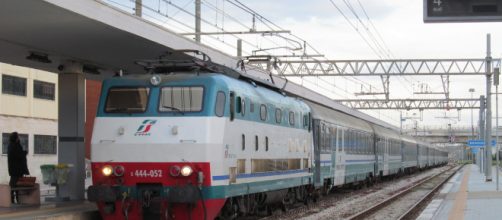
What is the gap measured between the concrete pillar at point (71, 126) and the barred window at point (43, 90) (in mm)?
27001

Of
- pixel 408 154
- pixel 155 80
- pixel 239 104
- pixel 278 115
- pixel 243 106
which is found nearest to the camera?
pixel 155 80

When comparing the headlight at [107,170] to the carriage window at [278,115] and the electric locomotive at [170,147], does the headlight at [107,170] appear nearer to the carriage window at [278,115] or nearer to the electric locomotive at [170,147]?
the electric locomotive at [170,147]

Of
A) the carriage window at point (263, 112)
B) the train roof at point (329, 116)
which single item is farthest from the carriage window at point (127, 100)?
the train roof at point (329, 116)

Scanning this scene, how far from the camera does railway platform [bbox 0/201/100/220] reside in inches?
520

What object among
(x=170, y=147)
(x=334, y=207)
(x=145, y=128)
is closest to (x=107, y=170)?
(x=145, y=128)

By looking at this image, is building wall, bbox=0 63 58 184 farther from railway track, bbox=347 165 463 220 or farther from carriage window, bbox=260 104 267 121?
carriage window, bbox=260 104 267 121

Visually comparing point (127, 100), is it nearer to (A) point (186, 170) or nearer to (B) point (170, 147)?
(B) point (170, 147)

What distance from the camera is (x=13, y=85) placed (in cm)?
4169

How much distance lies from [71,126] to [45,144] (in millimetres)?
28361

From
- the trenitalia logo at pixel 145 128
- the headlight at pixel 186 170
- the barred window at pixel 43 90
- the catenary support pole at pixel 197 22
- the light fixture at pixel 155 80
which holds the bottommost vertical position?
the headlight at pixel 186 170

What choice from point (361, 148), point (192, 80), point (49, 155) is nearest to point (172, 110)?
point (192, 80)

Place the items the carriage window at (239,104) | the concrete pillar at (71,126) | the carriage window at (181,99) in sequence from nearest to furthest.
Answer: the carriage window at (181,99)
the carriage window at (239,104)
the concrete pillar at (71,126)

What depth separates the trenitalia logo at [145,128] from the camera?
13.0m

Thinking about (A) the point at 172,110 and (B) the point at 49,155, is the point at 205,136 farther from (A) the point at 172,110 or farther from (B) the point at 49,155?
(B) the point at 49,155
